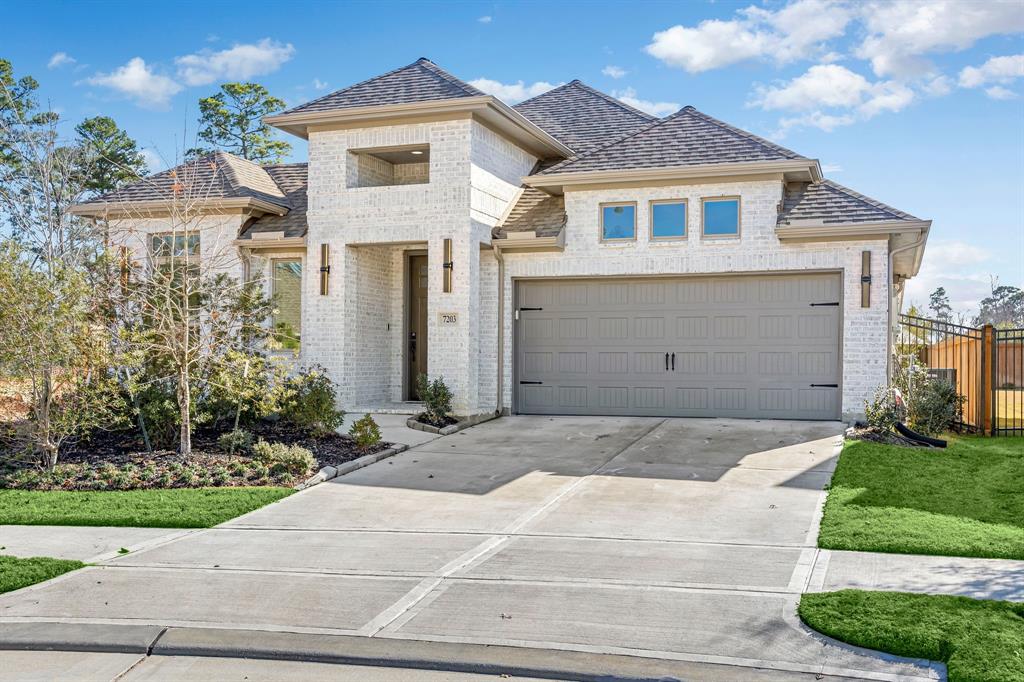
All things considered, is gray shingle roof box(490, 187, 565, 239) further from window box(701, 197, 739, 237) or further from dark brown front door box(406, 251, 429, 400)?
window box(701, 197, 739, 237)

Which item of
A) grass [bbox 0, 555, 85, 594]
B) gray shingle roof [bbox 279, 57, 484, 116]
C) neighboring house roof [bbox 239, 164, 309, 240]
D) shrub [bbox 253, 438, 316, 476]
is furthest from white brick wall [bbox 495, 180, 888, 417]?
grass [bbox 0, 555, 85, 594]

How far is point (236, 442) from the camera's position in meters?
12.7

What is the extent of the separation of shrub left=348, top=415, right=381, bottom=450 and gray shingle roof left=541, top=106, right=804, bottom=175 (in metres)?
5.90

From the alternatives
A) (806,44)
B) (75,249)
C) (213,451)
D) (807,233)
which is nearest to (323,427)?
(213,451)

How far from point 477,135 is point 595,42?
264 centimetres

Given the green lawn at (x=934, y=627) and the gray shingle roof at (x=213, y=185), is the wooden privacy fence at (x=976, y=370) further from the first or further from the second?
the gray shingle roof at (x=213, y=185)

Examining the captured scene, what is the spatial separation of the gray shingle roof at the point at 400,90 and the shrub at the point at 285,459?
7100 mm

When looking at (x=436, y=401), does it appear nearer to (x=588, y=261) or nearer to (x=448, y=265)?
(x=448, y=265)

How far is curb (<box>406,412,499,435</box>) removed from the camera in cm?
1517

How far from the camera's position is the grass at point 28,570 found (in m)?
7.22

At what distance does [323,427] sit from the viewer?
45.8 ft

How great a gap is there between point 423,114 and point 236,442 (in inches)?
270

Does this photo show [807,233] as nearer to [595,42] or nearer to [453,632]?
[595,42]

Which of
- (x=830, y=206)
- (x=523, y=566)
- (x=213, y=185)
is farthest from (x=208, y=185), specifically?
(x=523, y=566)
